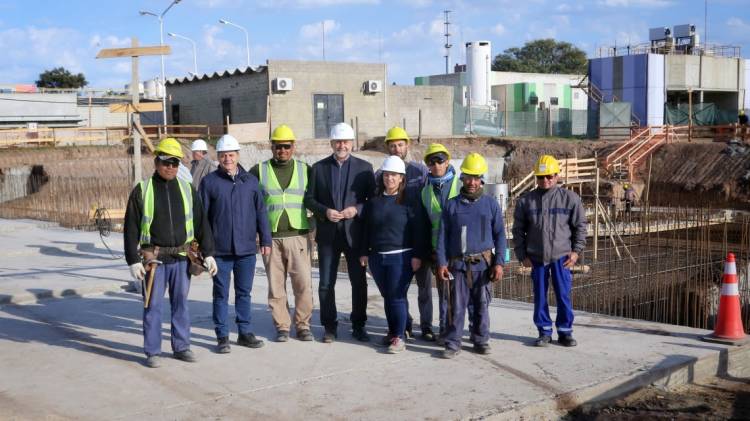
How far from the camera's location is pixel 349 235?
718cm

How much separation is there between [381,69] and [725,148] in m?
16.4

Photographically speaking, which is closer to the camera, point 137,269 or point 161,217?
point 137,269

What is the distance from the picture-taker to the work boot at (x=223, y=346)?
270 inches

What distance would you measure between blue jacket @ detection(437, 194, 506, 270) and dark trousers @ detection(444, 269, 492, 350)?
0.10 meters

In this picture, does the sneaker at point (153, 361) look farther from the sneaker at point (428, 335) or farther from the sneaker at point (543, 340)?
the sneaker at point (543, 340)

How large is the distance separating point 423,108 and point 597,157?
13038 mm

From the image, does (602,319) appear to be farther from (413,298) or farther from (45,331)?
(45,331)

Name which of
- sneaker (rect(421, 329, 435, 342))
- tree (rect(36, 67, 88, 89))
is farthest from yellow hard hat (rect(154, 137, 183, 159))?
tree (rect(36, 67, 88, 89))

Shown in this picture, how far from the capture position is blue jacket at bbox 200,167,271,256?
6.96 metres

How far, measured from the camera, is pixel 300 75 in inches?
1448

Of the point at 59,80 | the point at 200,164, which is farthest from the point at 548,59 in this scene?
the point at 200,164

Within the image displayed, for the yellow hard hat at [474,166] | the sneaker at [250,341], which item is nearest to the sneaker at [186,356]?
the sneaker at [250,341]

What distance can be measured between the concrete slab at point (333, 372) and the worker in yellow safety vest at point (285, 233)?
0.30 metres

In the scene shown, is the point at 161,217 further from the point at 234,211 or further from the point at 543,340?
the point at 543,340
